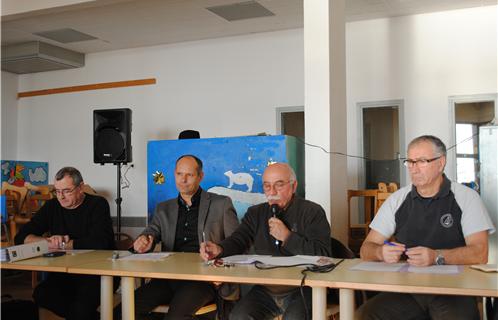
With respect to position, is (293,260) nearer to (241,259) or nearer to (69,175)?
(241,259)

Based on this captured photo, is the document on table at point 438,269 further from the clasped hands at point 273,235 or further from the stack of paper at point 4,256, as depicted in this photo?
the stack of paper at point 4,256

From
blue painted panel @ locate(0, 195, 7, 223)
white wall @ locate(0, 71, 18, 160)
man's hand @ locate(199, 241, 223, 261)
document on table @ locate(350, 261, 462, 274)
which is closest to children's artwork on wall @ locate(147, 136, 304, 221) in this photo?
blue painted panel @ locate(0, 195, 7, 223)

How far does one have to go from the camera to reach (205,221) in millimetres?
3592

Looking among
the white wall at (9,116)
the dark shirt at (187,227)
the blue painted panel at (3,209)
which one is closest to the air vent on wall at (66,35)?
the white wall at (9,116)

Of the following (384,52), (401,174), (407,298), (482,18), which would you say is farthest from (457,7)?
(407,298)

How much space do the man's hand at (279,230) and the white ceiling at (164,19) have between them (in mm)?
3766

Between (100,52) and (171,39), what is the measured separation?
1.44 m

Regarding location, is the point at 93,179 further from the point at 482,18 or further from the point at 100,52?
the point at 482,18

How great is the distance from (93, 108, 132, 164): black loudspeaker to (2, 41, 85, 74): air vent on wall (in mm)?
2489

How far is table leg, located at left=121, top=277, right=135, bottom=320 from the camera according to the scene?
9.09 feet

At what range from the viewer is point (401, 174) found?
7.19m

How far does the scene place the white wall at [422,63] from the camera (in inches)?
265

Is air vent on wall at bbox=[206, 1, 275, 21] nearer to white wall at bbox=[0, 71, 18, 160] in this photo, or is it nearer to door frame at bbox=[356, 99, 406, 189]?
door frame at bbox=[356, 99, 406, 189]

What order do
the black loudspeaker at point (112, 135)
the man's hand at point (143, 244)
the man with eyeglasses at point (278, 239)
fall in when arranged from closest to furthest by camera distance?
the man with eyeglasses at point (278, 239) → the man's hand at point (143, 244) → the black loudspeaker at point (112, 135)
